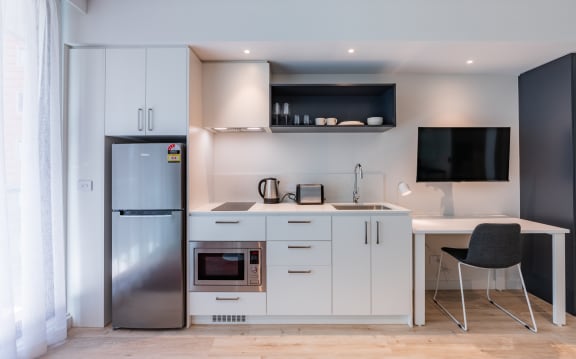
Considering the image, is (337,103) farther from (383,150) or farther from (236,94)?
(236,94)

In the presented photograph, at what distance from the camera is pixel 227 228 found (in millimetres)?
2264

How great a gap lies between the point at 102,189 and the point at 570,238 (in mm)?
3845

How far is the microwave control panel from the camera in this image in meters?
2.25

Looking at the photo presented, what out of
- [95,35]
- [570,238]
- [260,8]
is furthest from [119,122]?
[570,238]

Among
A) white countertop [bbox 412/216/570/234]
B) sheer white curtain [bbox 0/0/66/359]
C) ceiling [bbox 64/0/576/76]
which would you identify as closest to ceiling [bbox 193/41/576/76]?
ceiling [bbox 64/0/576/76]

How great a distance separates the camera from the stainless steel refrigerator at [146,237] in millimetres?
2191

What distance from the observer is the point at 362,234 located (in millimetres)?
2256

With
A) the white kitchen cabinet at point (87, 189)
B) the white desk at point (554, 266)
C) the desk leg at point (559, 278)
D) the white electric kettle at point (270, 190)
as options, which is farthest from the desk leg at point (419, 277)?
the white kitchen cabinet at point (87, 189)

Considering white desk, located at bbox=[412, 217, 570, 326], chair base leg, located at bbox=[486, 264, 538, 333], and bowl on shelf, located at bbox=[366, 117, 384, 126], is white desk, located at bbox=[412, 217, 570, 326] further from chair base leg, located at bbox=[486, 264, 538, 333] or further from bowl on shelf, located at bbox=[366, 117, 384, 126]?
bowl on shelf, located at bbox=[366, 117, 384, 126]

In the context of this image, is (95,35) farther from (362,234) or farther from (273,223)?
(362,234)

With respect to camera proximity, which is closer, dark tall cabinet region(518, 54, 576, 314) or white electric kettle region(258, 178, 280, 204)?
dark tall cabinet region(518, 54, 576, 314)

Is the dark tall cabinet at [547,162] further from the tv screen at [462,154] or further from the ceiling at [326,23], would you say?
the ceiling at [326,23]

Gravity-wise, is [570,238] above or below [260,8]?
below

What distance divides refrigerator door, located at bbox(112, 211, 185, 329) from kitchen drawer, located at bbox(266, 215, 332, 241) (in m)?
0.71
